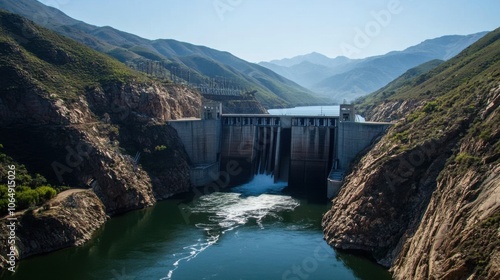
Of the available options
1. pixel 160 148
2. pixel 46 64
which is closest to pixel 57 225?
pixel 160 148

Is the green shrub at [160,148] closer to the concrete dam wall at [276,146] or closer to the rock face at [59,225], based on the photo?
the concrete dam wall at [276,146]

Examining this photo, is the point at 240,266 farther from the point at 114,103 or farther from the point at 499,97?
the point at 114,103

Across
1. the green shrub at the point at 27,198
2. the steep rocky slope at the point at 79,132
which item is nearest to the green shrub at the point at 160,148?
the steep rocky slope at the point at 79,132

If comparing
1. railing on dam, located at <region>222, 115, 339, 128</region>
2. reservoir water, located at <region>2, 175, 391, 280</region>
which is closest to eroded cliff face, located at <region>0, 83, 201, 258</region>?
reservoir water, located at <region>2, 175, 391, 280</region>

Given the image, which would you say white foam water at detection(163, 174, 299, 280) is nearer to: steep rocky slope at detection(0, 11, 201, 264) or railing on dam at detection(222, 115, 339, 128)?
steep rocky slope at detection(0, 11, 201, 264)

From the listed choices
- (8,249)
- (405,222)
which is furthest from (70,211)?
(405,222)

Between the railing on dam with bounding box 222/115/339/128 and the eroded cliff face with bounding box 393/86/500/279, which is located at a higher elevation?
the railing on dam with bounding box 222/115/339/128
